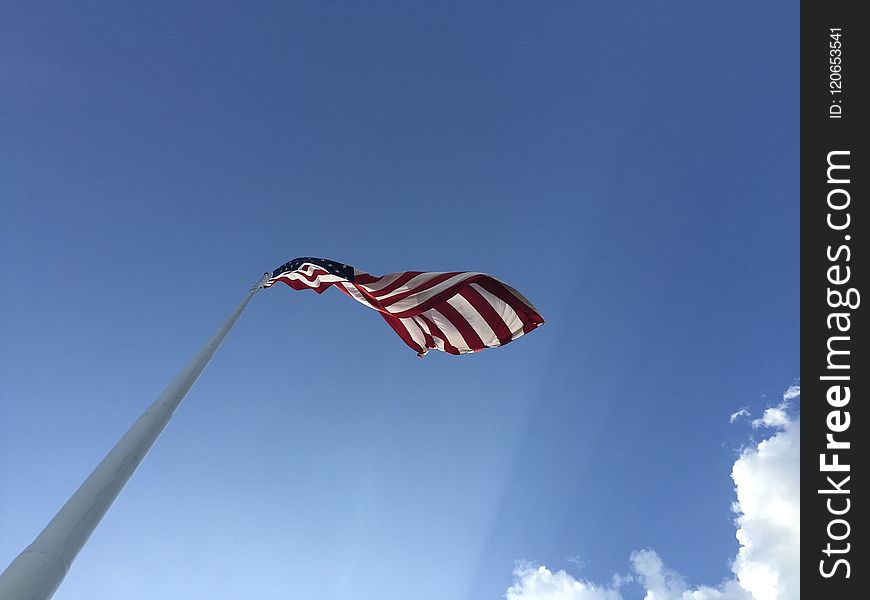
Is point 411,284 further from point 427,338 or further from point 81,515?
point 81,515

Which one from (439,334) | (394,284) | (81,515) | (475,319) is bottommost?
(81,515)

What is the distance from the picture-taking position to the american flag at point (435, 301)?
12414mm

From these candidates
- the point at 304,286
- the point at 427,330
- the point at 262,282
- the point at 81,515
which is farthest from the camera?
the point at 427,330

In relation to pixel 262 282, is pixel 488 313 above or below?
above

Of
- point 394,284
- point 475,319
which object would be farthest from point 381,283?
point 475,319

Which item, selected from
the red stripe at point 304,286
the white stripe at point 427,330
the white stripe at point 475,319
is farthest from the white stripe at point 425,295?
the red stripe at point 304,286

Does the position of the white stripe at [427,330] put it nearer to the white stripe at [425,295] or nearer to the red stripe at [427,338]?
the red stripe at [427,338]

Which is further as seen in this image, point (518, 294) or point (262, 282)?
point (518, 294)

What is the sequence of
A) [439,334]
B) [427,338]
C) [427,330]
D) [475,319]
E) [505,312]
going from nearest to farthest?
[505,312] < [475,319] < [439,334] < [427,330] < [427,338]

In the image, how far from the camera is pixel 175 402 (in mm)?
6980

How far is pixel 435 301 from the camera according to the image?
12.1m

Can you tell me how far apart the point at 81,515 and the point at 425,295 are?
8.19 meters
